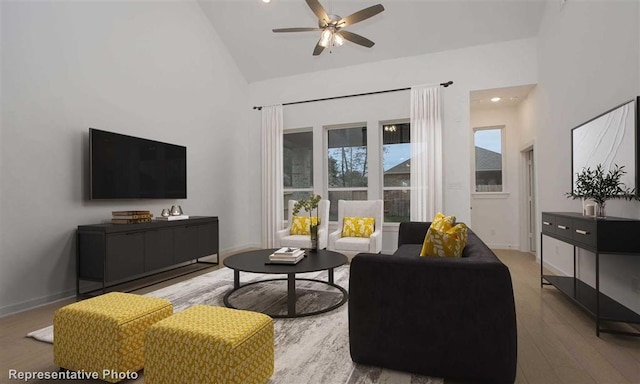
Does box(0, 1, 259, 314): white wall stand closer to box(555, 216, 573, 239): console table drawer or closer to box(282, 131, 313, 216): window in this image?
box(282, 131, 313, 216): window

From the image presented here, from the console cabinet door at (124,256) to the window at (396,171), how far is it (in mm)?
3635

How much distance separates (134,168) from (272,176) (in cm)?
243

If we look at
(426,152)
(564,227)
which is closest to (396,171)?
→ (426,152)

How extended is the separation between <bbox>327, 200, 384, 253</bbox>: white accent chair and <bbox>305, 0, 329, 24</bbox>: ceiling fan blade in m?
2.63

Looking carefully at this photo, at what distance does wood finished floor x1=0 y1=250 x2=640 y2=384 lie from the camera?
5.97 feet

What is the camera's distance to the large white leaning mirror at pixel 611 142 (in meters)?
2.43

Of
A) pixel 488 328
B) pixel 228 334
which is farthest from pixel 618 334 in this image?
pixel 228 334

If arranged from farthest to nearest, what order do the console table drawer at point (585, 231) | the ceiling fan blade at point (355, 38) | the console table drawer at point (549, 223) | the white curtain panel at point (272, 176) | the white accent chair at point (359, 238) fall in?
the white curtain panel at point (272, 176) → the white accent chair at point (359, 238) → the ceiling fan blade at point (355, 38) → the console table drawer at point (549, 223) → the console table drawer at point (585, 231)

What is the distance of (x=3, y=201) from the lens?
2.77 metres

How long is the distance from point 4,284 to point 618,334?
485cm

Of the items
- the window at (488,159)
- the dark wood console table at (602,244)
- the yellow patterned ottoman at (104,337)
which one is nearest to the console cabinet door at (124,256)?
the yellow patterned ottoman at (104,337)

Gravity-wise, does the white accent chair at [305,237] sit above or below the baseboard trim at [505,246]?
above

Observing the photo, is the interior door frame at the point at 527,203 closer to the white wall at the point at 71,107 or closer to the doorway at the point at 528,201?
the doorway at the point at 528,201

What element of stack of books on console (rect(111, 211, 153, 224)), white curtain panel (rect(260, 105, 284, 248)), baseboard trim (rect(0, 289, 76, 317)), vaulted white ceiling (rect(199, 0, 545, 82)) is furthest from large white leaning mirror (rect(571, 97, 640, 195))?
baseboard trim (rect(0, 289, 76, 317))
